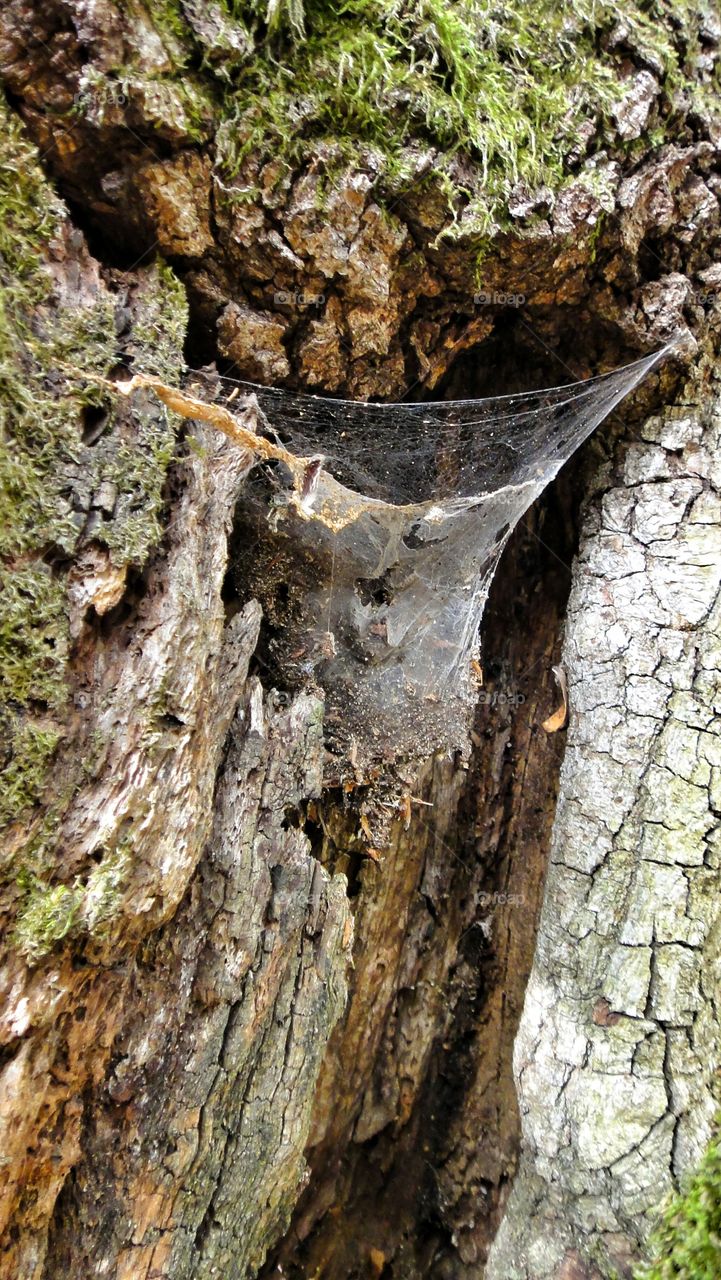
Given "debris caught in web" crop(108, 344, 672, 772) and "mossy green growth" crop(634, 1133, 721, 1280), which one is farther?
"debris caught in web" crop(108, 344, 672, 772)

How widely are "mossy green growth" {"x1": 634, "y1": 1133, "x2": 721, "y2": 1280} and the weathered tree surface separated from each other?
0.05m

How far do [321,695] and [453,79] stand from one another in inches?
65.5

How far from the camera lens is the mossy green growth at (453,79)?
1.61 metres

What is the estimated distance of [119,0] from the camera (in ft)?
4.56

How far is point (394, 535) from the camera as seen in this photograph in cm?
226

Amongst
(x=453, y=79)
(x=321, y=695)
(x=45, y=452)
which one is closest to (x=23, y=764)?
(x=45, y=452)

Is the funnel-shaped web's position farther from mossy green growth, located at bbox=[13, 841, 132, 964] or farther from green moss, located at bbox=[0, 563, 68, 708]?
mossy green growth, located at bbox=[13, 841, 132, 964]

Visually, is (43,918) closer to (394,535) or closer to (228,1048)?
(228,1048)

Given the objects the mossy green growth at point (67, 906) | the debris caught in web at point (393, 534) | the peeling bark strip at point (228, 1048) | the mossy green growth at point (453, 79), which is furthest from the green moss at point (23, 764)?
the mossy green growth at point (453, 79)

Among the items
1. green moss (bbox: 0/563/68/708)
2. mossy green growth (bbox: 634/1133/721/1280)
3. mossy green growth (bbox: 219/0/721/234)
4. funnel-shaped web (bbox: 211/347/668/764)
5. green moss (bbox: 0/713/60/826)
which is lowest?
mossy green growth (bbox: 634/1133/721/1280)

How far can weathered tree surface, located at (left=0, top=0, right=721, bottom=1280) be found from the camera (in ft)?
4.47

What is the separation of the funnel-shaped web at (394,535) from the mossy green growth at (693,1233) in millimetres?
1247

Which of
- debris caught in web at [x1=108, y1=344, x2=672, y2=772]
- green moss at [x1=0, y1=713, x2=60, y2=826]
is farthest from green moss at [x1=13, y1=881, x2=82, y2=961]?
debris caught in web at [x1=108, y1=344, x2=672, y2=772]

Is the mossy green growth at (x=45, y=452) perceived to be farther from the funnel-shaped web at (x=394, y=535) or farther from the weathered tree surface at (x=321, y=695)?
the funnel-shaped web at (x=394, y=535)
